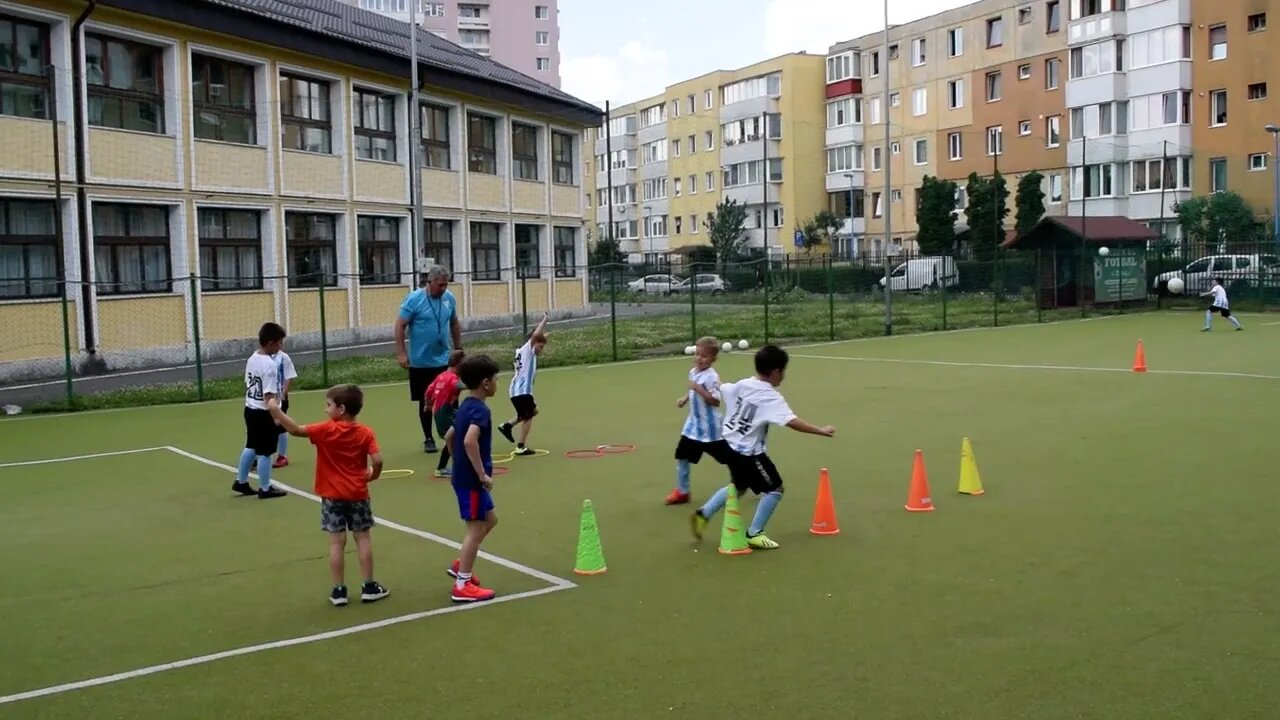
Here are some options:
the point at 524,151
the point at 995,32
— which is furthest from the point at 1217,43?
the point at 524,151

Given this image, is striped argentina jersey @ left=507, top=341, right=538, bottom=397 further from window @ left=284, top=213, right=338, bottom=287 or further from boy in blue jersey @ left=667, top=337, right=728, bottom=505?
window @ left=284, top=213, right=338, bottom=287

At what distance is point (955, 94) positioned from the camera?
Answer: 6519 centimetres

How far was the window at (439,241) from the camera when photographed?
118 feet

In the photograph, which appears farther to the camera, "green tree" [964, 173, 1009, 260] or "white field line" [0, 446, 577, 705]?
"green tree" [964, 173, 1009, 260]

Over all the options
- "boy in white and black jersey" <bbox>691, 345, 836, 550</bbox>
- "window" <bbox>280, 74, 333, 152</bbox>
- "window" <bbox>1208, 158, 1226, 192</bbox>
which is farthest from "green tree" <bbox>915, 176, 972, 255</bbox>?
"boy in white and black jersey" <bbox>691, 345, 836, 550</bbox>

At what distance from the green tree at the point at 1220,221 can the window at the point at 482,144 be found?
2773 centimetres

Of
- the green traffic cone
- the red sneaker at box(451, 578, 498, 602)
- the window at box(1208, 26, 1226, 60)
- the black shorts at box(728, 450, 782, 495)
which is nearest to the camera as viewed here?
the red sneaker at box(451, 578, 498, 602)

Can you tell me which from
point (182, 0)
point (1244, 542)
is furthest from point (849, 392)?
point (182, 0)

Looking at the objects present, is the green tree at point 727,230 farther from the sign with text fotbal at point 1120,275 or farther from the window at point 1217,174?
the sign with text fotbal at point 1120,275

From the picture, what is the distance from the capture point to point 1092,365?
70.3 feet

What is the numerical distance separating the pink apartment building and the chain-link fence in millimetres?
64873

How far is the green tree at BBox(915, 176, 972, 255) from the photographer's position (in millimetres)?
57156

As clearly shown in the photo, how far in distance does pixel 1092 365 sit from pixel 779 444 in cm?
1053

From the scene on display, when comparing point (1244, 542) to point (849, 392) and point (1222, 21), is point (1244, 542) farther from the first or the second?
point (1222, 21)
